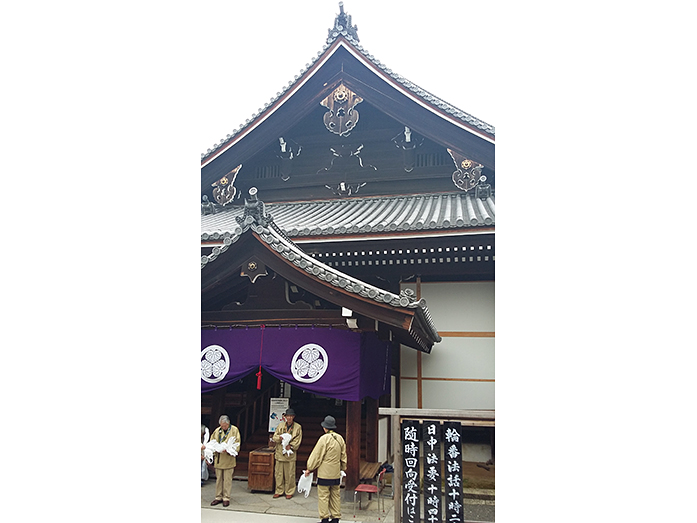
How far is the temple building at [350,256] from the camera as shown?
6938 millimetres

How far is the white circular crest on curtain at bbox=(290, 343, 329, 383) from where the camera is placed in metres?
6.93

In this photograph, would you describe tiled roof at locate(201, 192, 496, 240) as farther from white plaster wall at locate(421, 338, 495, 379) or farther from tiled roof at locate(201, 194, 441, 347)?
white plaster wall at locate(421, 338, 495, 379)

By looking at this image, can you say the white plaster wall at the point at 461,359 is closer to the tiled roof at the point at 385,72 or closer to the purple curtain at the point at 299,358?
the purple curtain at the point at 299,358

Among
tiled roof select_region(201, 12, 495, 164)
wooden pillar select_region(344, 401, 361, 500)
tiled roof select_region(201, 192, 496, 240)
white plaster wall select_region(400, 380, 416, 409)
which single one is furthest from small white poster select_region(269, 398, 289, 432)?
tiled roof select_region(201, 12, 495, 164)

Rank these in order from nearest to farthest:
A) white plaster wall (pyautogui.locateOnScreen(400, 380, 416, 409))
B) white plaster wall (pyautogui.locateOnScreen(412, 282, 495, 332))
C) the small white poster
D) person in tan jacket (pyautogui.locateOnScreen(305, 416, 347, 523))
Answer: person in tan jacket (pyautogui.locateOnScreen(305, 416, 347, 523)), the small white poster, white plaster wall (pyautogui.locateOnScreen(412, 282, 495, 332)), white plaster wall (pyautogui.locateOnScreen(400, 380, 416, 409))

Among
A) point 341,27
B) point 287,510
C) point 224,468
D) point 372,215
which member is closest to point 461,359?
point 372,215

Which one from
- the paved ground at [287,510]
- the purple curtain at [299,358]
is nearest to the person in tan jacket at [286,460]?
the paved ground at [287,510]

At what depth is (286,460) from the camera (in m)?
7.22

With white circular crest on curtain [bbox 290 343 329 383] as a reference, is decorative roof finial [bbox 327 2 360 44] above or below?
above

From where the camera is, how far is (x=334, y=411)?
10461 millimetres

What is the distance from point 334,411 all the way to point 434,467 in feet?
17.9

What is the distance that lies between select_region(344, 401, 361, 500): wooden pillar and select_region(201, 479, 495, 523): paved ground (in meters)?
0.30

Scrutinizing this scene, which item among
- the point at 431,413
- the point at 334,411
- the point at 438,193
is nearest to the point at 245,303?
the point at 431,413

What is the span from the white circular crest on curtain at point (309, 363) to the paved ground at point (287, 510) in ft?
5.59
